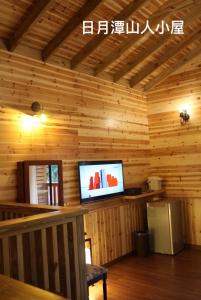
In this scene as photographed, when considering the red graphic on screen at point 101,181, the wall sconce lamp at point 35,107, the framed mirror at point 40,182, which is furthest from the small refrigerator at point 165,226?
the wall sconce lamp at point 35,107

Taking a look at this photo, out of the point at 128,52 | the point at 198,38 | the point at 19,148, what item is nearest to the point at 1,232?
the point at 19,148

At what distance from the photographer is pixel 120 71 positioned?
520 centimetres

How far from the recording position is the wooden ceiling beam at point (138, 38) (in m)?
3.85

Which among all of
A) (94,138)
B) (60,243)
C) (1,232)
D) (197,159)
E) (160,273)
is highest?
(94,138)

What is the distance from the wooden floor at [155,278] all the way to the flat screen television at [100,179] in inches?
45.2

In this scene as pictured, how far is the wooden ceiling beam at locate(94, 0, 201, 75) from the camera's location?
3852mm

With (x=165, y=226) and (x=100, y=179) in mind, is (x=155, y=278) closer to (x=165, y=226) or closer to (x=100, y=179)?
(x=165, y=226)

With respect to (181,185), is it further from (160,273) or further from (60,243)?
(60,243)

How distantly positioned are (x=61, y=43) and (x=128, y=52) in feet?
4.64

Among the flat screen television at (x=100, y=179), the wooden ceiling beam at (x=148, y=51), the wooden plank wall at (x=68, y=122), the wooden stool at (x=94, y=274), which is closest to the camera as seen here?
the wooden stool at (x=94, y=274)

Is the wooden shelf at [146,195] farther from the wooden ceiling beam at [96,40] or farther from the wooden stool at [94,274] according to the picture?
the wooden ceiling beam at [96,40]

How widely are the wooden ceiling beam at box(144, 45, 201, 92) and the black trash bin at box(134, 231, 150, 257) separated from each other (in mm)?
2835

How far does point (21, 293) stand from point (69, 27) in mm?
3332

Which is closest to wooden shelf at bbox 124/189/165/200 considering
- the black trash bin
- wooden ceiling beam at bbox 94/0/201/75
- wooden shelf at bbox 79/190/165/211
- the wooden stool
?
wooden shelf at bbox 79/190/165/211
